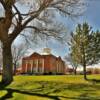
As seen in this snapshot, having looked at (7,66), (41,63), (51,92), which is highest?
(41,63)

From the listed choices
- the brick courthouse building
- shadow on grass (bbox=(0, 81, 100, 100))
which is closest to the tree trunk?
shadow on grass (bbox=(0, 81, 100, 100))

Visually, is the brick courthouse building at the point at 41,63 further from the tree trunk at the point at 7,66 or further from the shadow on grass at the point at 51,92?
the shadow on grass at the point at 51,92

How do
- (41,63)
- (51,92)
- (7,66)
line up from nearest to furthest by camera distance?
(51,92), (7,66), (41,63)

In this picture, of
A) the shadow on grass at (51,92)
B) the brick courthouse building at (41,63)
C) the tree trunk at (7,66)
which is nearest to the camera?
the shadow on grass at (51,92)

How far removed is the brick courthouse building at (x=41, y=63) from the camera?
6356cm

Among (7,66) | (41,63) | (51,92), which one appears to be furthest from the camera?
(41,63)

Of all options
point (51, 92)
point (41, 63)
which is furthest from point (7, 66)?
point (41, 63)

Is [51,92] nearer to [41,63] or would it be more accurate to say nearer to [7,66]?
[7,66]

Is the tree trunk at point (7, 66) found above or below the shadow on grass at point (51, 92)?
above

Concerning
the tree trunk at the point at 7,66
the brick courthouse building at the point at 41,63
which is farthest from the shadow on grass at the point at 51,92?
the brick courthouse building at the point at 41,63

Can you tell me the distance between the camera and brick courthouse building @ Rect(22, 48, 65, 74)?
2502 inches

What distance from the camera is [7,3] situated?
1093 inches

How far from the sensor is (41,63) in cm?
6594

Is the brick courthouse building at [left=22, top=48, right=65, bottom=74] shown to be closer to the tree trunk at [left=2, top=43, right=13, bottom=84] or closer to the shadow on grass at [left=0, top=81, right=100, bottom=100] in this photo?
the tree trunk at [left=2, top=43, right=13, bottom=84]
